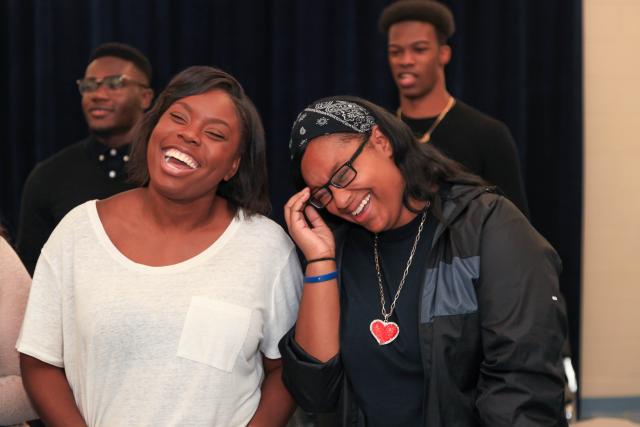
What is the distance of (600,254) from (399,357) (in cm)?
392

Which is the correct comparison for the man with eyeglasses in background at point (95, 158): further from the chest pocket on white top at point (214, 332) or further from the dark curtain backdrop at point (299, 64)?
the chest pocket on white top at point (214, 332)

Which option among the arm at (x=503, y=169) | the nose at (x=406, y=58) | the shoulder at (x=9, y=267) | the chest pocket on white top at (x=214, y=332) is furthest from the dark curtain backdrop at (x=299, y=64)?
the chest pocket on white top at (x=214, y=332)

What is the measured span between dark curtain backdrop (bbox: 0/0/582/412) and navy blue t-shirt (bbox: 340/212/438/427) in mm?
3023

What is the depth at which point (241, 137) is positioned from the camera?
2576mm

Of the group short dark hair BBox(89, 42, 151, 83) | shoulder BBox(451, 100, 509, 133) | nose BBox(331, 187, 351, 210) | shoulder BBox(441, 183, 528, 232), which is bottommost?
shoulder BBox(451, 100, 509, 133)

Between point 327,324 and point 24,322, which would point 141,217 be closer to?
point 24,322

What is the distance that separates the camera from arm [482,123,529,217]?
391cm

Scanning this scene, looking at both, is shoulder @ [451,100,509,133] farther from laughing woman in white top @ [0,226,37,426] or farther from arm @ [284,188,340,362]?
laughing woman in white top @ [0,226,37,426]

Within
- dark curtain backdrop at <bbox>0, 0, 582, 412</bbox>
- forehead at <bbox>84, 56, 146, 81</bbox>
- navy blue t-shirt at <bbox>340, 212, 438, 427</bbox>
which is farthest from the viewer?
dark curtain backdrop at <bbox>0, 0, 582, 412</bbox>

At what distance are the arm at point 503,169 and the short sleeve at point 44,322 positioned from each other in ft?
6.86

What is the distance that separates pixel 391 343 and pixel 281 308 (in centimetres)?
34

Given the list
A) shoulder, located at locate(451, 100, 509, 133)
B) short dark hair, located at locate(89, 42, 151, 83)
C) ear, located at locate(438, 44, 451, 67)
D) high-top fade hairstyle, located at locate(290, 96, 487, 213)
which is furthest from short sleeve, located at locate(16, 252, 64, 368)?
ear, located at locate(438, 44, 451, 67)

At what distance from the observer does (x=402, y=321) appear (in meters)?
2.33

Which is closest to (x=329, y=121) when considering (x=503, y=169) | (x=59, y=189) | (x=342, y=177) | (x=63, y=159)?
(x=342, y=177)
